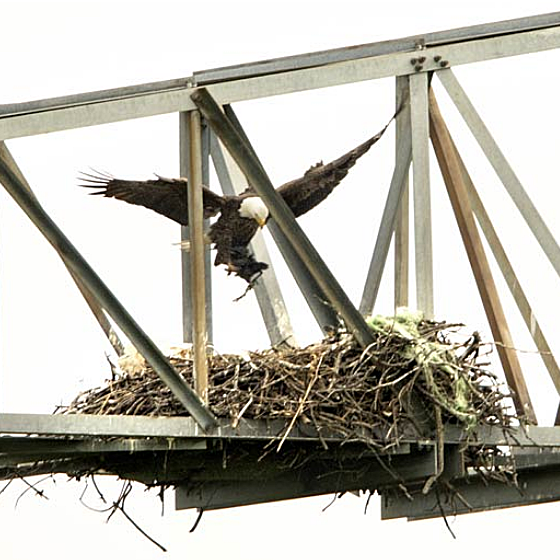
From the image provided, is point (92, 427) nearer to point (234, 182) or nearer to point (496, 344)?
point (496, 344)

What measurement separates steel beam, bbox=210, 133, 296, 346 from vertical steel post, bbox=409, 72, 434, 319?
1.23 meters

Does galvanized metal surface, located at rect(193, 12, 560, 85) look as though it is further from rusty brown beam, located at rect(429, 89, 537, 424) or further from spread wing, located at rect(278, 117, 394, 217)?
spread wing, located at rect(278, 117, 394, 217)

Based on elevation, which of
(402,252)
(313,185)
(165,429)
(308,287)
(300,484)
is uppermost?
(313,185)

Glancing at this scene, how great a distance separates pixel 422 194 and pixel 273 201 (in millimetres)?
1564

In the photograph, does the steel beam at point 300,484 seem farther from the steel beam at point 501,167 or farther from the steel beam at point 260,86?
the steel beam at point 260,86

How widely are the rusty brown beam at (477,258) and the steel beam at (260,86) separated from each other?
1.10 ft

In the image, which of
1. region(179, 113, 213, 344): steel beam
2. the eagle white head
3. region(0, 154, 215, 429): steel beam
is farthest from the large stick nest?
the eagle white head

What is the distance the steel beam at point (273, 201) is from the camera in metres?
10.7

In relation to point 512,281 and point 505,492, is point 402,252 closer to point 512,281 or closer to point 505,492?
point 512,281

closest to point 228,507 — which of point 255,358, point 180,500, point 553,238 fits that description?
point 180,500

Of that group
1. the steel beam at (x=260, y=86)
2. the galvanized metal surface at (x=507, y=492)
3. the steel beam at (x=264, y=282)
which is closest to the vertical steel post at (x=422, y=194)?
the steel beam at (x=260, y=86)

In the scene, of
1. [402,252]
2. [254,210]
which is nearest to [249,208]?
[254,210]

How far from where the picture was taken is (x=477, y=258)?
500 inches

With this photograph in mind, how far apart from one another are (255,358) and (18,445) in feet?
4.55
